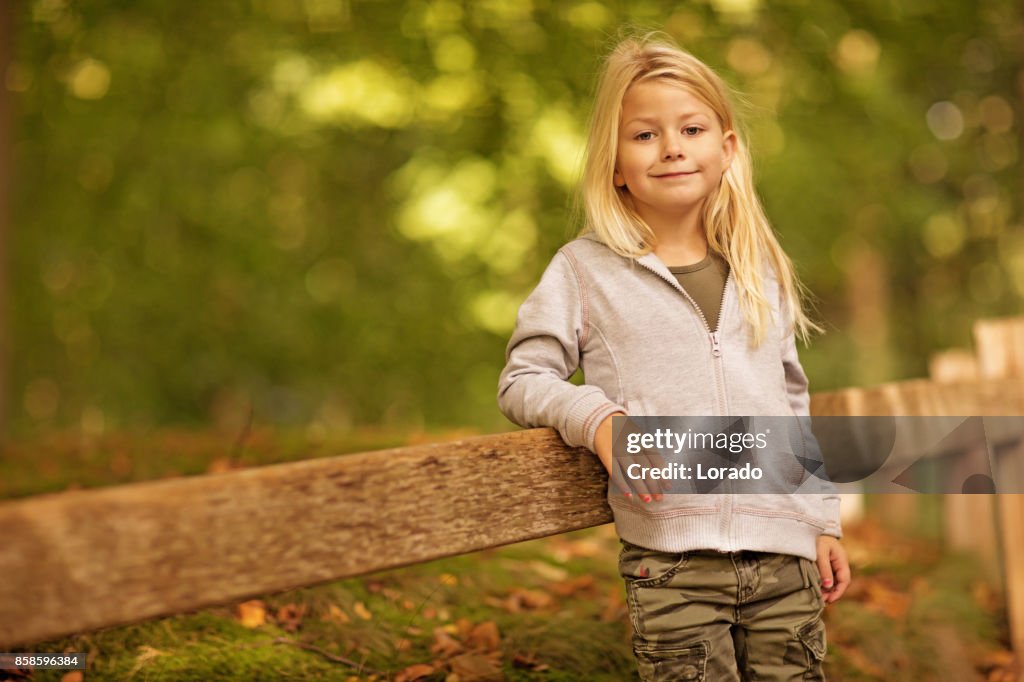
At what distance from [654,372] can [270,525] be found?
0.97 m

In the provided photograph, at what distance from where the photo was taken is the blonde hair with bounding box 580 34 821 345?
88.7 inches

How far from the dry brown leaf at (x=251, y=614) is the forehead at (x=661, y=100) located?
1801 millimetres

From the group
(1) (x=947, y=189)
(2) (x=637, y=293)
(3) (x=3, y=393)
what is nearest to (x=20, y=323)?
(3) (x=3, y=393)

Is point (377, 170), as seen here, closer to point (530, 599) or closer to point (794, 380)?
point (530, 599)

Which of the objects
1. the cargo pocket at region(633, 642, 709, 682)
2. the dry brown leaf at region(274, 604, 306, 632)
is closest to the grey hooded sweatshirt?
the cargo pocket at region(633, 642, 709, 682)

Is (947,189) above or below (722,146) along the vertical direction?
above

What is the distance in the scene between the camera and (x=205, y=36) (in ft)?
23.6

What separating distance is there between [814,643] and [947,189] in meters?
10.1

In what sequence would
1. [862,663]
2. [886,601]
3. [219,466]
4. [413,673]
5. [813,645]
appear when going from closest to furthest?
[813,645] → [413,673] → [862,663] → [886,601] → [219,466]

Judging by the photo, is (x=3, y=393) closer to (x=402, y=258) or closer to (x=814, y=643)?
(x=402, y=258)

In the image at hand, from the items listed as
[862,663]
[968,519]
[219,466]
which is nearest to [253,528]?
[862,663]

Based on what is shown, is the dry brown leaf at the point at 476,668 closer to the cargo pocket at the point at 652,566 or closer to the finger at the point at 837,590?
the cargo pocket at the point at 652,566

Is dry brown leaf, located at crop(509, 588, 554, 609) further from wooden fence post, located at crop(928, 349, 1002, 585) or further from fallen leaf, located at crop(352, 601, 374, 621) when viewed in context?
wooden fence post, located at crop(928, 349, 1002, 585)

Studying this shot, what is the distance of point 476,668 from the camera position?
2551mm
